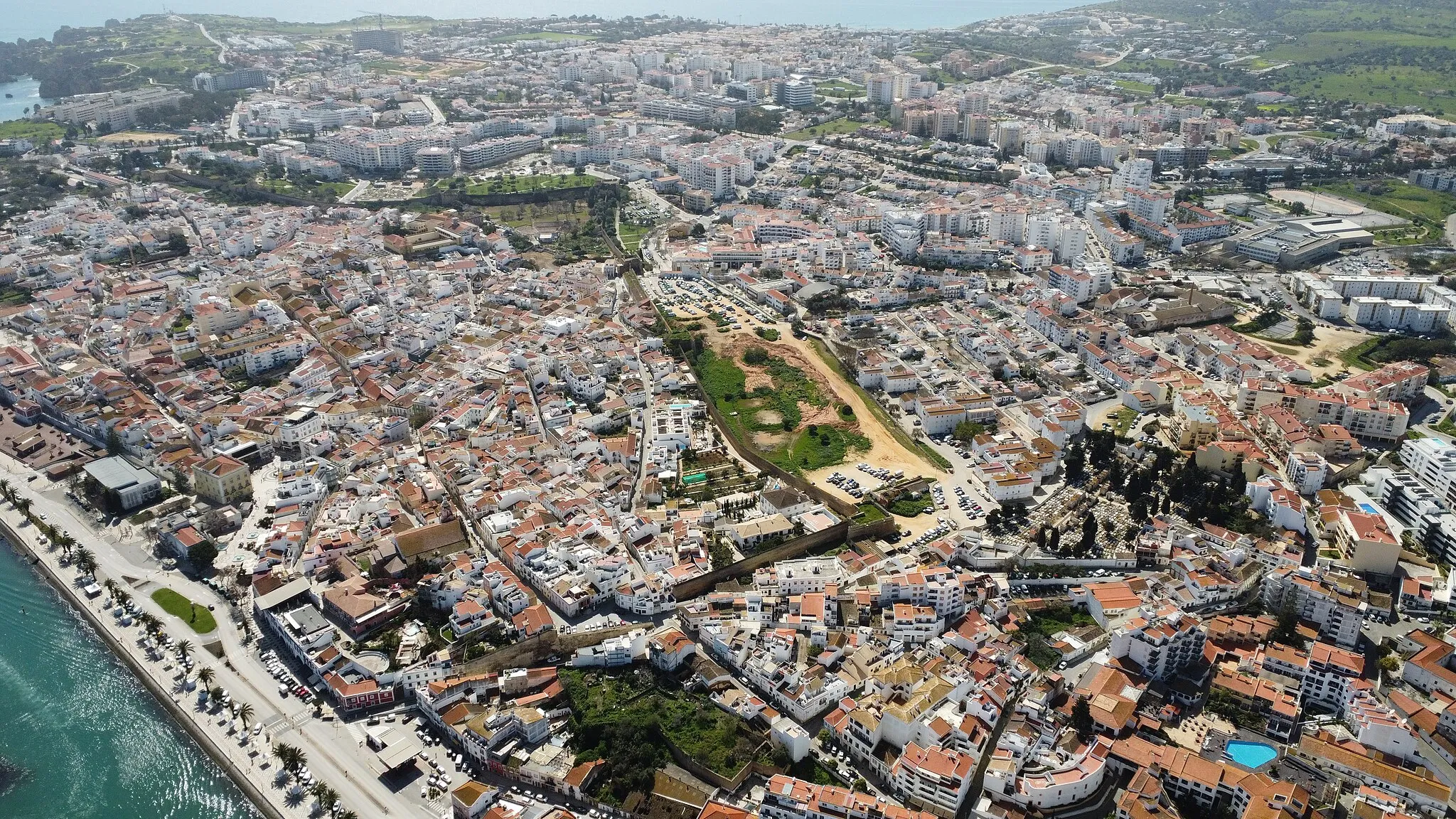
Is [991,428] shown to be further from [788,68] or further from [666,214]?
[788,68]

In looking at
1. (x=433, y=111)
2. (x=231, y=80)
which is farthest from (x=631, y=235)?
(x=231, y=80)

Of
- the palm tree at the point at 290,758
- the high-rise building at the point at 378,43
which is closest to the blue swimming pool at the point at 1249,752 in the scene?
the palm tree at the point at 290,758

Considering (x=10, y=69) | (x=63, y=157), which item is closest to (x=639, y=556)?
(x=63, y=157)

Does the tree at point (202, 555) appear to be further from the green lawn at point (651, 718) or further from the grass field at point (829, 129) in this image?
the grass field at point (829, 129)

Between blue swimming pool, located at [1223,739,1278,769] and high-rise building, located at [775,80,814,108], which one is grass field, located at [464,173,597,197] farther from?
blue swimming pool, located at [1223,739,1278,769]

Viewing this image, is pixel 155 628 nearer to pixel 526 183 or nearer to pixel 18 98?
pixel 526 183

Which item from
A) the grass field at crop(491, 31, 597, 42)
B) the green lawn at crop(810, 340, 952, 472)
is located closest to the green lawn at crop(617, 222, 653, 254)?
the green lawn at crop(810, 340, 952, 472)

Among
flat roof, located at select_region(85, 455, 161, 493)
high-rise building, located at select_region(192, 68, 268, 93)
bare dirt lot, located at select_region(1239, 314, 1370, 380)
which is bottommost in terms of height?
bare dirt lot, located at select_region(1239, 314, 1370, 380)
